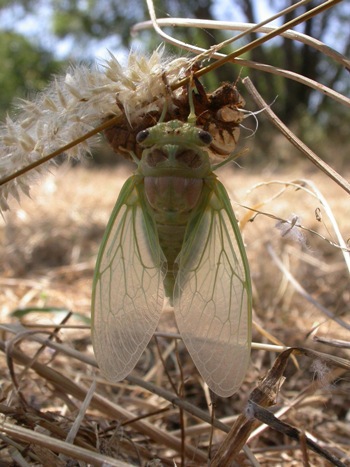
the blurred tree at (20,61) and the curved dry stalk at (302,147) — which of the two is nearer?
the curved dry stalk at (302,147)

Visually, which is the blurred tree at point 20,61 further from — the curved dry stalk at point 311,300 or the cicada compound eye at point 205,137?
the cicada compound eye at point 205,137

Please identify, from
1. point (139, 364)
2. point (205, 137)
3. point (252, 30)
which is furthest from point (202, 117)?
point (139, 364)

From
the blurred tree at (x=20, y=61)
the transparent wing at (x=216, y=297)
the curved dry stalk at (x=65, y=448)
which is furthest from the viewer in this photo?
the blurred tree at (x=20, y=61)

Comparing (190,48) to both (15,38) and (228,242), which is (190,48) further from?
(15,38)

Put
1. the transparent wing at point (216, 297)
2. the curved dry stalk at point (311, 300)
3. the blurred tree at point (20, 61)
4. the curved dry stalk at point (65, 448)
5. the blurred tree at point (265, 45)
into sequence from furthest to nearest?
the blurred tree at point (20, 61), the blurred tree at point (265, 45), the curved dry stalk at point (311, 300), the transparent wing at point (216, 297), the curved dry stalk at point (65, 448)

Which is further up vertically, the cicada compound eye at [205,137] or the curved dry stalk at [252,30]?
the curved dry stalk at [252,30]

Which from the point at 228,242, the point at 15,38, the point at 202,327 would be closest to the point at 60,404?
the point at 202,327

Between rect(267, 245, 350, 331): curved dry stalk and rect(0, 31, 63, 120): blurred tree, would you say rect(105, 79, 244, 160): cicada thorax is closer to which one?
rect(267, 245, 350, 331): curved dry stalk

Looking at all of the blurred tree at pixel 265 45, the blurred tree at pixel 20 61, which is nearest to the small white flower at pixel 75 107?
the blurred tree at pixel 265 45

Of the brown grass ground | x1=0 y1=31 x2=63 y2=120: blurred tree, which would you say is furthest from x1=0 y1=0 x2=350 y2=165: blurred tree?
the brown grass ground
